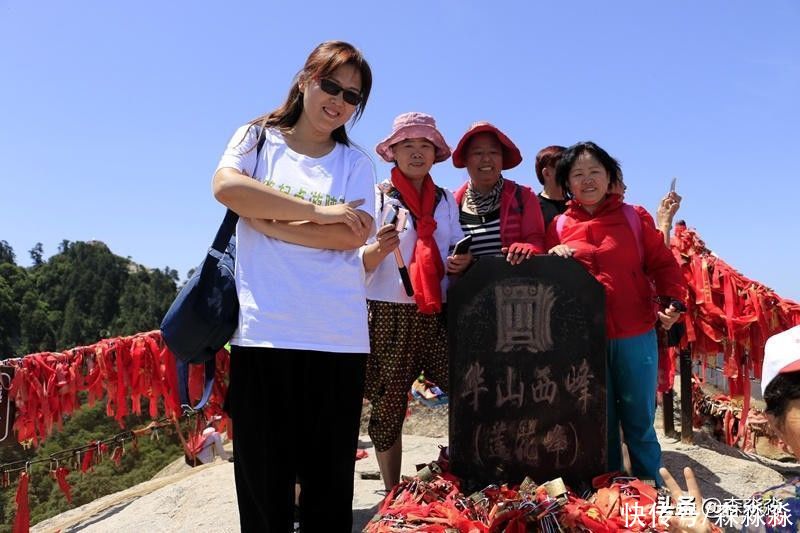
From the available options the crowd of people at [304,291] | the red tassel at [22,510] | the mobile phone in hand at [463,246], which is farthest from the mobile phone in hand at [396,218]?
the red tassel at [22,510]

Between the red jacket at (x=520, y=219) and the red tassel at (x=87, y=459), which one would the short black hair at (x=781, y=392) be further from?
the red tassel at (x=87, y=459)

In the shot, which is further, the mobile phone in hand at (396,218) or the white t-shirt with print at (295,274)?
the mobile phone in hand at (396,218)

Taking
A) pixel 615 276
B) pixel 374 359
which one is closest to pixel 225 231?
pixel 374 359

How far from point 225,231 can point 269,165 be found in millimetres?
291

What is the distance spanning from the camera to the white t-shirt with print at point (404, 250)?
3.30 meters

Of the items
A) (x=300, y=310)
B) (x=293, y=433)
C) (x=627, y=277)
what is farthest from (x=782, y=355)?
(x=627, y=277)

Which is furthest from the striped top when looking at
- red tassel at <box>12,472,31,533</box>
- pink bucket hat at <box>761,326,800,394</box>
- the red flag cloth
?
red tassel at <box>12,472,31,533</box>

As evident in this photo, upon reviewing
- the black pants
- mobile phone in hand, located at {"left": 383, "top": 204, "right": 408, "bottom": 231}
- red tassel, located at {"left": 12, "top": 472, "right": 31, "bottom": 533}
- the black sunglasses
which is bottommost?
red tassel, located at {"left": 12, "top": 472, "right": 31, "bottom": 533}

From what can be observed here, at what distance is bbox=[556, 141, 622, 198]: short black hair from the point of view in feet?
Answer: 11.1

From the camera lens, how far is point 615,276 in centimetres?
337

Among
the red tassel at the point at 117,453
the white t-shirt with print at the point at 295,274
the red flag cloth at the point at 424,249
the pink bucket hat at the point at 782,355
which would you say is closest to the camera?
the pink bucket hat at the point at 782,355

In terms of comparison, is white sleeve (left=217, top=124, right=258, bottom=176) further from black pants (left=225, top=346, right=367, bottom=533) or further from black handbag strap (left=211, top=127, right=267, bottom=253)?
black pants (left=225, top=346, right=367, bottom=533)

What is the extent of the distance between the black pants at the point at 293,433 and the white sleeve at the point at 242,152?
633 mm

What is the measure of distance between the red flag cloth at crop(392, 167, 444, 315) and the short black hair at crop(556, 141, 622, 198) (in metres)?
0.75
